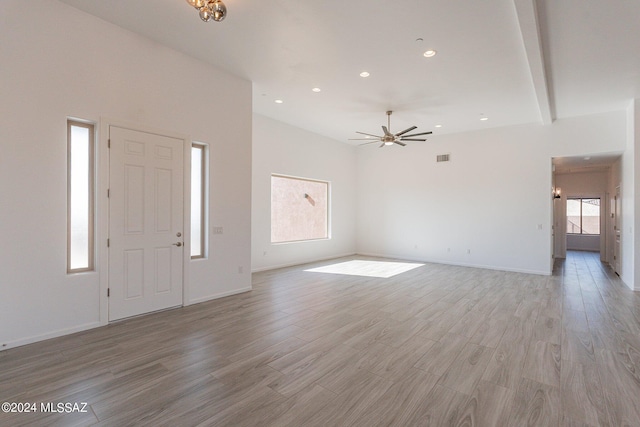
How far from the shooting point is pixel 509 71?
14.7 feet

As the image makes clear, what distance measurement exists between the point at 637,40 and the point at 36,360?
732 cm

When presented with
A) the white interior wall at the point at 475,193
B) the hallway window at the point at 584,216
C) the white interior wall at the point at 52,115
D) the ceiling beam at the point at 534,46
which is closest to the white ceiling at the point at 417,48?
the ceiling beam at the point at 534,46

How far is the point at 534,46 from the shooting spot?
3557 millimetres

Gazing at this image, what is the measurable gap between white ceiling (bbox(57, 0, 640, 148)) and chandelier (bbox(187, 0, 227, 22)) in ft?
1.58

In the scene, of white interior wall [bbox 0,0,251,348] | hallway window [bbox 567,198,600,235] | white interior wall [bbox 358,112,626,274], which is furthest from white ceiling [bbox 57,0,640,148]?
hallway window [bbox 567,198,600,235]

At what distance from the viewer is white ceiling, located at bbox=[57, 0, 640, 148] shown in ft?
10.5

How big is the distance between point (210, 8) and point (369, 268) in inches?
241

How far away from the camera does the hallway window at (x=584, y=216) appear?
11578 millimetres

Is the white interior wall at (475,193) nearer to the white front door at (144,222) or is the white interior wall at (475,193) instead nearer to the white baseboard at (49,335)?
the white front door at (144,222)

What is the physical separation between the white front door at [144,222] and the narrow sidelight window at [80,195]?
21 centimetres

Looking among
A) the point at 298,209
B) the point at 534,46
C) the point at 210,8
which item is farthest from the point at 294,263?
the point at 534,46

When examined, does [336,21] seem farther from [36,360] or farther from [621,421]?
[36,360]

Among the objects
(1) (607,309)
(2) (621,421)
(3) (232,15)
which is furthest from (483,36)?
(1) (607,309)

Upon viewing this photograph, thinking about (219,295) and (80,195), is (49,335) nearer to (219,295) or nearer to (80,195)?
(80,195)
